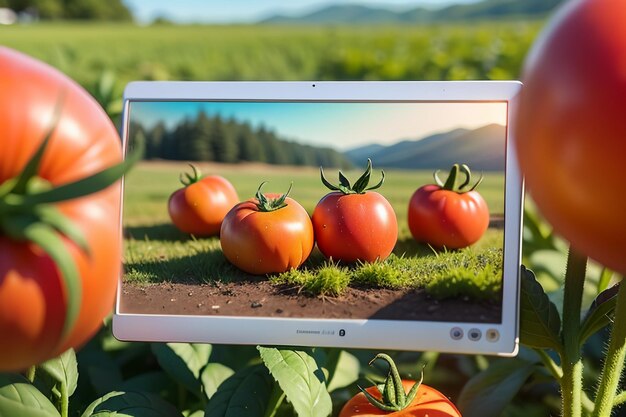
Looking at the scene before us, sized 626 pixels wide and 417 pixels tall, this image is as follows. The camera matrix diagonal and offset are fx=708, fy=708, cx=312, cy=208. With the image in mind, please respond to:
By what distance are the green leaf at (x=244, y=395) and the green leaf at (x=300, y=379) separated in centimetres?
8

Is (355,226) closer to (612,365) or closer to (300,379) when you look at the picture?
(300,379)

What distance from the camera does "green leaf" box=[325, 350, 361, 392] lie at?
118 cm

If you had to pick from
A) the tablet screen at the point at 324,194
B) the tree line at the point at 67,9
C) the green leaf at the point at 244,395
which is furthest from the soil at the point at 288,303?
the tree line at the point at 67,9

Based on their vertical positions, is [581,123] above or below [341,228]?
above

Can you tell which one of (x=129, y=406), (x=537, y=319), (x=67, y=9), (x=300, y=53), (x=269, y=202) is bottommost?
(x=67, y=9)

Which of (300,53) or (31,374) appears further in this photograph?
(300,53)

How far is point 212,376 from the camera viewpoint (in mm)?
1116

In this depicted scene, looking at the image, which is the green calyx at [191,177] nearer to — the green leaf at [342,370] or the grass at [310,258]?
the grass at [310,258]

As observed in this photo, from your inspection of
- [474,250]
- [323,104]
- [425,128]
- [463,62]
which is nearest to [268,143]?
[323,104]

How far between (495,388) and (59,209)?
0.76 metres

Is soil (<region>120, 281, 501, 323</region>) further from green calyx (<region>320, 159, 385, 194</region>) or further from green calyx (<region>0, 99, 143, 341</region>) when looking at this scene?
green calyx (<region>0, 99, 143, 341</region>)

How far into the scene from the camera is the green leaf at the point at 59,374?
945 mm

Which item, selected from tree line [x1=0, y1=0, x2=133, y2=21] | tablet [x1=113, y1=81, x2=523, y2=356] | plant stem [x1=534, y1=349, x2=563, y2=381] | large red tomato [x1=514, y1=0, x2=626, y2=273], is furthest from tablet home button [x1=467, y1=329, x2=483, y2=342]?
tree line [x1=0, y1=0, x2=133, y2=21]

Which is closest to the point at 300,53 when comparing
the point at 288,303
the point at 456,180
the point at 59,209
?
the point at 456,180
